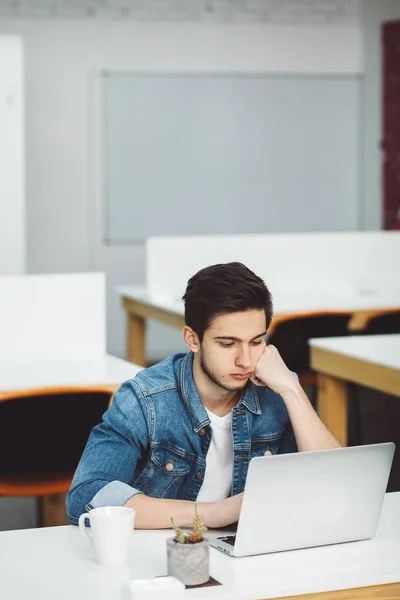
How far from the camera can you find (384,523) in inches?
73.3

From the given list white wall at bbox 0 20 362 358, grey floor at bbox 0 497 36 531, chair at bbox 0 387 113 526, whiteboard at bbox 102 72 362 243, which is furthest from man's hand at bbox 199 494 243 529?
whiteboard at bbox 102 72 362 243

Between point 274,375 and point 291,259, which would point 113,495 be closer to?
point 274,375

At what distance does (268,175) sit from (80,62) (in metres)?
1.56

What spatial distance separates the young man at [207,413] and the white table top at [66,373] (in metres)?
1.21

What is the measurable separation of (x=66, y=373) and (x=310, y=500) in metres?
1.94

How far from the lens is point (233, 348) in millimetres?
1969

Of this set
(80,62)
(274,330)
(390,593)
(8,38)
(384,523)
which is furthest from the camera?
(80,62)

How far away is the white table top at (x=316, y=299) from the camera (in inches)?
194

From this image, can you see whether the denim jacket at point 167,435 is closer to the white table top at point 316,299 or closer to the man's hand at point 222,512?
the man's hand at point 222,512

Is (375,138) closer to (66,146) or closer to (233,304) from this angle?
(66,146)

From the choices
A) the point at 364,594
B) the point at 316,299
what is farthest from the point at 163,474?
the point at 316,299

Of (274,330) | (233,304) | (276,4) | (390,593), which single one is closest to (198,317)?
(233,304)

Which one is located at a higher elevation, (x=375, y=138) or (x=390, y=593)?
(x=375, y=138)

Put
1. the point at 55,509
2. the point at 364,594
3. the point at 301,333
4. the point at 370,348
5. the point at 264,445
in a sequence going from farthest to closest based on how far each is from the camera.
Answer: the point at 301,333 < the point at 370,348 < the point at 55,509 < the point at 264,445 < the point at 364,594
